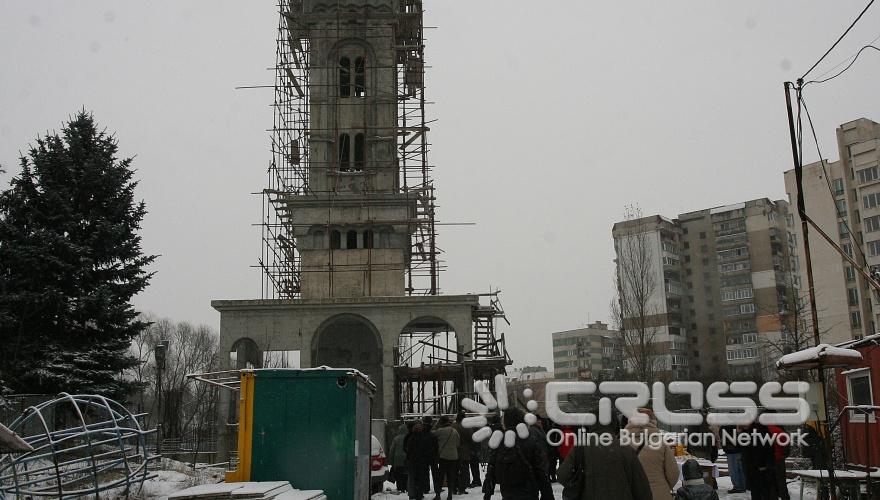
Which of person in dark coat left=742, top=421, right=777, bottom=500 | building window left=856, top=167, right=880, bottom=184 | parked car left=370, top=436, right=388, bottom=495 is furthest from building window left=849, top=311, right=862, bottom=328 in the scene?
person in dark coat left=742, top=421, right=777, bottom=500

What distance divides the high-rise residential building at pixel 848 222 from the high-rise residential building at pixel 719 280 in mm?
8409

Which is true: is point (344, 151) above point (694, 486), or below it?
above

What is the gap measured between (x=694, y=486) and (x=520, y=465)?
172cm

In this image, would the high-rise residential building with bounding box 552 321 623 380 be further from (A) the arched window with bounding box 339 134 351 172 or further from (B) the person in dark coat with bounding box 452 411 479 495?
(B) the person in dark coat with bounding box 452 411 479 495

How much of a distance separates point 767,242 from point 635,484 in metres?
79.5

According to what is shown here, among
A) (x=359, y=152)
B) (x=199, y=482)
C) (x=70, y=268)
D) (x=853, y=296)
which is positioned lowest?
(x=199, y=482)

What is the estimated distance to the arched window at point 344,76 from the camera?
4003cm

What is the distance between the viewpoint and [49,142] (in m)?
26.5

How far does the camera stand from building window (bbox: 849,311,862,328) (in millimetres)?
67731

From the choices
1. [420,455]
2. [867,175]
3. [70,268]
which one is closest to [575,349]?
[867,175]

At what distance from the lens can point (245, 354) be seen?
116ft

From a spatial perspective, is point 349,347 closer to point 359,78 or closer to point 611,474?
point 359,78

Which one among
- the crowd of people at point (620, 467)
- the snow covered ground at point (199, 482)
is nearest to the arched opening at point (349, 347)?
the snow covered ground at point (199, 482)

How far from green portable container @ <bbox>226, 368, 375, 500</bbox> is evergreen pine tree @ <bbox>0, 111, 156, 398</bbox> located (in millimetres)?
13706
